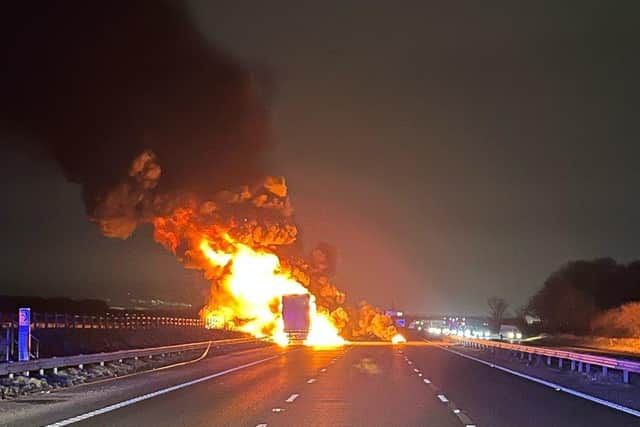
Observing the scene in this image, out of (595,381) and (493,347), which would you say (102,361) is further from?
(493,347)

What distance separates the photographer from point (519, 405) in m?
19.3

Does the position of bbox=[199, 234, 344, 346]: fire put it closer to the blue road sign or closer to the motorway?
the motorway

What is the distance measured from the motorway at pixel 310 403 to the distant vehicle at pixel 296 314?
38.3 meters

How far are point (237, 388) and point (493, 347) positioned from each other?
34409 millimetres

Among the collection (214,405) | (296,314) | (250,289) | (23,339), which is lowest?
(214,405)

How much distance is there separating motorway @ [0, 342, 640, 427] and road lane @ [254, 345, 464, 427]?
0.07 ft

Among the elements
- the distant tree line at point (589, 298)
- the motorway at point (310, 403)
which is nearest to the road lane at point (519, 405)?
the motorway at point (310, 403)

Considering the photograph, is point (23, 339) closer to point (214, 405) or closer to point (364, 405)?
point (214, 405)

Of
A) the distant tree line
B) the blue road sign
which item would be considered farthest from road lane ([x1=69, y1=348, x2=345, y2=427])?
the distant tree line

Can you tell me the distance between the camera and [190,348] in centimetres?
4725

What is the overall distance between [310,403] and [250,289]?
64.6 meters

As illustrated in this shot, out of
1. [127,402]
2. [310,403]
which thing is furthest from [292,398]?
[127,402]

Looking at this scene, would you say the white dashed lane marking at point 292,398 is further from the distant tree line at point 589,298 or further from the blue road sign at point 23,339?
the distant tree line at point 589,298

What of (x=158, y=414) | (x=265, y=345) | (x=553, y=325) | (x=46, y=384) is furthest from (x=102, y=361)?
(x=553, y=325)
